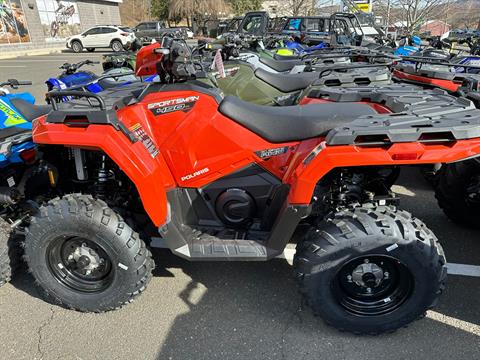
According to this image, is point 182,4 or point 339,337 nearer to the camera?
point 339,337

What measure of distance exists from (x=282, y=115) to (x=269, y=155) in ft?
0.84

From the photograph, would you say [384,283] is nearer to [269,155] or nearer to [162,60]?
[269,155]

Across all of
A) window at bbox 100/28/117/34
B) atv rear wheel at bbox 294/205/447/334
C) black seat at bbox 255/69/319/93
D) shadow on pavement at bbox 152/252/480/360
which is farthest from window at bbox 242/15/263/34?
window at bbox 100/28/117/34

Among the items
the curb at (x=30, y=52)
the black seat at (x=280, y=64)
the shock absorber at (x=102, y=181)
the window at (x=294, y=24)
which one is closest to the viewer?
the shock absorber at (x=102, y=181)

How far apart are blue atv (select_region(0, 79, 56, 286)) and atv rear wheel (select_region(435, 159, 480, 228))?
324cm

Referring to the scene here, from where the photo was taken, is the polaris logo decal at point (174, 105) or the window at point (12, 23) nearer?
the polaris logo decal at point (174, 105)

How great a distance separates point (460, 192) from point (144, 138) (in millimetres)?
2765

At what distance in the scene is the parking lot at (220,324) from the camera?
2.34m

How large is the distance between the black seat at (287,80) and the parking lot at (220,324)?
8.33 feet

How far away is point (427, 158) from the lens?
202cm

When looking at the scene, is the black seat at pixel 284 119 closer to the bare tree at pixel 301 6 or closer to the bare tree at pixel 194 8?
the bare tree at pixel 301 6

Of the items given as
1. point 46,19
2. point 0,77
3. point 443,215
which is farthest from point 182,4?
point 443,215

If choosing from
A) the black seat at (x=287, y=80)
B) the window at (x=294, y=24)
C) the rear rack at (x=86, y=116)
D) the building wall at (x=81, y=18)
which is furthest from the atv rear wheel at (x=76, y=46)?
the rear rack at (x=86, y=116)

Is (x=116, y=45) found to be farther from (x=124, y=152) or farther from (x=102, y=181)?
(x=124, y=152)
